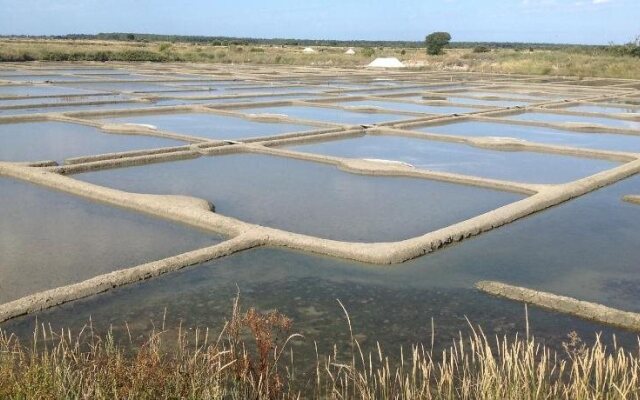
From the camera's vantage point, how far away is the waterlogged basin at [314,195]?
4383 millimetres

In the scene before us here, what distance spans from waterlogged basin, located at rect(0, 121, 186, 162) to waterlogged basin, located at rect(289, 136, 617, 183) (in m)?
1.81

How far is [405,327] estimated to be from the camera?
289 cm

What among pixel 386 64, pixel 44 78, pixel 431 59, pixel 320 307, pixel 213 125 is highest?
pixel 431 59

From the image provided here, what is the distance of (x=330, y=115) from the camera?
34.8 ft

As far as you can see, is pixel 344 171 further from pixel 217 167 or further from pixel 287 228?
pixel 287 228

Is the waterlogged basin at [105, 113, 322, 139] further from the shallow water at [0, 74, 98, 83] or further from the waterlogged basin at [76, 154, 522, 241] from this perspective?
the shallow water at [0, 74, 98, 83]

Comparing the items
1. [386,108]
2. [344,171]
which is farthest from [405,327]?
[386,108]

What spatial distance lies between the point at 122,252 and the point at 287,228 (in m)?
1.04

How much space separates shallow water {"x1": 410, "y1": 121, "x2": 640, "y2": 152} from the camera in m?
8.24

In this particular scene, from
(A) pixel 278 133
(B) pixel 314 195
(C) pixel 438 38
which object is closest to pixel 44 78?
(A) pixel 278 133

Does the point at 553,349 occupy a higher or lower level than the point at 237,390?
lower

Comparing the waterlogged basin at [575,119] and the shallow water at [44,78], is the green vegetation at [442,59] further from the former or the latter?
the waterlogged basin at [575,119]

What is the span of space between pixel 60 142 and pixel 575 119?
26.0ft

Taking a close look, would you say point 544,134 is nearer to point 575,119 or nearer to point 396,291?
point 575,119
